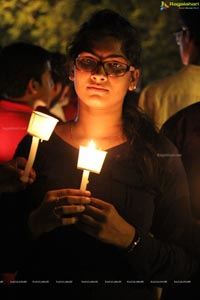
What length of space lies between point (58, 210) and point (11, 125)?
196 centimetres

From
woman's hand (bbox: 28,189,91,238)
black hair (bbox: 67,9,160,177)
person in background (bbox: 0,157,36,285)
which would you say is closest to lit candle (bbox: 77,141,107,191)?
woman's hand (bbox: 28,189,91,238)

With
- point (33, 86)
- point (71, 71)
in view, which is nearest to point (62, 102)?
point (33, 86)

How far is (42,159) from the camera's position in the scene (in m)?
2.93

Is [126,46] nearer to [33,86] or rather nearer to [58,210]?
[58,210]

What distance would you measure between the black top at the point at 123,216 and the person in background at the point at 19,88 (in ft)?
4.35

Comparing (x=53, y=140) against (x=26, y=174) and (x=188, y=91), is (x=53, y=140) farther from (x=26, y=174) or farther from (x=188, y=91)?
(x=188, y=91)

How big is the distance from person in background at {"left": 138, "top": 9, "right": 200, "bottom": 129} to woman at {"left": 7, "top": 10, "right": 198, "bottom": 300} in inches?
44.7

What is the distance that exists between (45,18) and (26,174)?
13687mm

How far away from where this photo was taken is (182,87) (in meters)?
4.34

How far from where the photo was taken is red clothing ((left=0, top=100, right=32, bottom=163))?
4242 millimetres

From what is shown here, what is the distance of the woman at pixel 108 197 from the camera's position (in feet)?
8.73

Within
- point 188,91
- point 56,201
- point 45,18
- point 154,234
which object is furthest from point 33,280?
point 45,18

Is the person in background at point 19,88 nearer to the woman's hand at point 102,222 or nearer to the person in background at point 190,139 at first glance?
the person in background at point 190,139

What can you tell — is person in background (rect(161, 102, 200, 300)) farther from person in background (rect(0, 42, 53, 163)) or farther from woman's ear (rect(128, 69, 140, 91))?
person in background (rect(0, 42, 53, 163))
